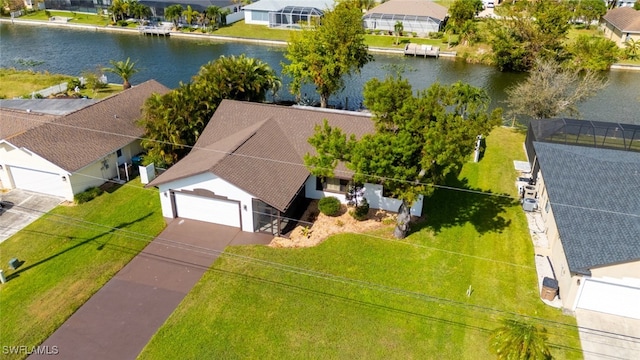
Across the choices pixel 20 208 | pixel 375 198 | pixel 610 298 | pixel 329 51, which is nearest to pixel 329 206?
pixel 375 198

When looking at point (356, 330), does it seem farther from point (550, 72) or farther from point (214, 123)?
point (550, 72)

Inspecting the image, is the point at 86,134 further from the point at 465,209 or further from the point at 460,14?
the point at 460,14

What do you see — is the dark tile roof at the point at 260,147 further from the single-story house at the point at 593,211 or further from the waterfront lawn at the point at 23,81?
the waterfront lawn at the point at 23,81

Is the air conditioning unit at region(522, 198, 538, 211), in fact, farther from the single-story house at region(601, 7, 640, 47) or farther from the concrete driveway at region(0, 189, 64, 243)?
the single-story house at region(601, 7, 640, 47)

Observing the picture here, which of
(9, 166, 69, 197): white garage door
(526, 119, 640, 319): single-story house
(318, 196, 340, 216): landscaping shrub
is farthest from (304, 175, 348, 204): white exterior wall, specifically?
(9, 166, 69, 197): white garage door

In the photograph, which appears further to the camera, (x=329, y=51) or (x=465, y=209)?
(x=329, y=51)
